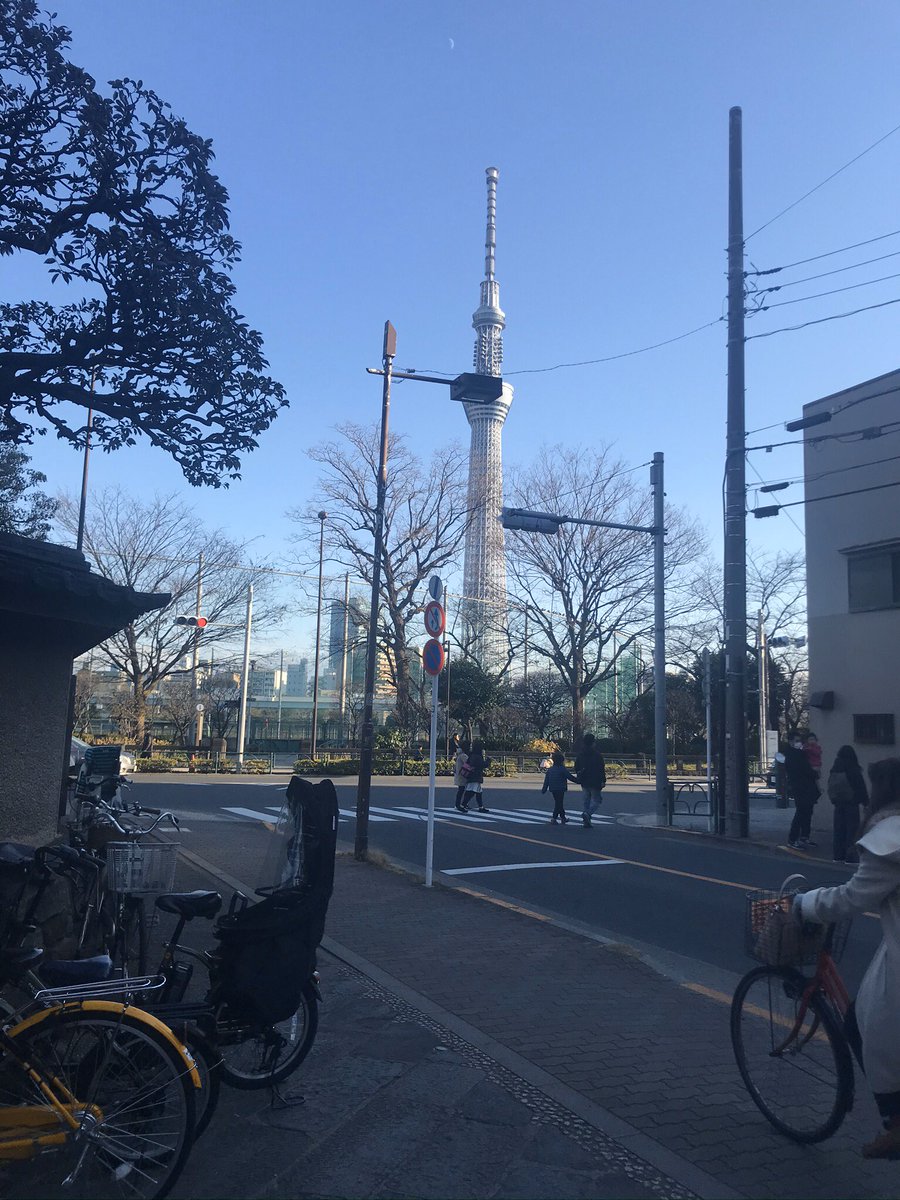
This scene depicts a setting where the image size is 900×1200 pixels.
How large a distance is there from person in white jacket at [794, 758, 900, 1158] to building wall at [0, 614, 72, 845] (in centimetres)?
590

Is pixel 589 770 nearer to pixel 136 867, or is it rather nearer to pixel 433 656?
pixel 433 656

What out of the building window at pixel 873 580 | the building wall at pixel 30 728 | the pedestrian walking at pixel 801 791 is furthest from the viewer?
the building window at pixel 873 580

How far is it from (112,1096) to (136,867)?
203 cm

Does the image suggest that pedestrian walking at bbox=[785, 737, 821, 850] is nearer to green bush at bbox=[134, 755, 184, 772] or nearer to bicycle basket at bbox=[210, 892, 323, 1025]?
bicycle basket at bbox=[210, 892, 323, 1025]

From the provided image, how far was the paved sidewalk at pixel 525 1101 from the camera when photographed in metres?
3.98

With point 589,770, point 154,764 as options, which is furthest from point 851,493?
point 154,764

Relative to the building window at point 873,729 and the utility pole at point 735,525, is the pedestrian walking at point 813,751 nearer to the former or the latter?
the building window at point 873,729

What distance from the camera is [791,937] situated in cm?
421

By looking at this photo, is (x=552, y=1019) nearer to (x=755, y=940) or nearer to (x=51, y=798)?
(x=755, y=940)

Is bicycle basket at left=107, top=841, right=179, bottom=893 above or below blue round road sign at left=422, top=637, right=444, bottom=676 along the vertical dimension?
below

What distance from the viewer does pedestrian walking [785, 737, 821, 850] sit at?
15.9 metres

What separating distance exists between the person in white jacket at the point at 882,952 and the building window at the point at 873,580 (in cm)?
1404

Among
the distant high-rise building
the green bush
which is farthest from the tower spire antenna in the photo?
the green bush

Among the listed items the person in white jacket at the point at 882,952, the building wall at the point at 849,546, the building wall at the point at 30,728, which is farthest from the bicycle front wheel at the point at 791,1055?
the building wall at the point at 849,546
